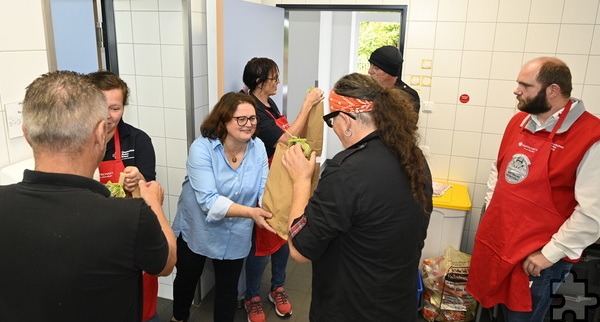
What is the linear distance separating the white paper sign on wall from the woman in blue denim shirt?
76 centimetres

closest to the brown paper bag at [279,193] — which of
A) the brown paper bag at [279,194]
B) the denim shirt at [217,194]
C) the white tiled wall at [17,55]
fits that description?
the brown paper bag at [279,194]

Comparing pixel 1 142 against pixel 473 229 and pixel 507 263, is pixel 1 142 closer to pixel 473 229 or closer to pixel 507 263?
pixel 507 263

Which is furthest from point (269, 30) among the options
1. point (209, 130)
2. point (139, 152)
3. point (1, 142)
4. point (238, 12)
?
point (1, 142)

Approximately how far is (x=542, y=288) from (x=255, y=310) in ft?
5.52

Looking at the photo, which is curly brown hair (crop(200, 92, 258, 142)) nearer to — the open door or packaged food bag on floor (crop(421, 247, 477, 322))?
the open door

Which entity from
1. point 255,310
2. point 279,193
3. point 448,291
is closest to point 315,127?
point 279,193

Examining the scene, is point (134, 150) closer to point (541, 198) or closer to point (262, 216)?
point (262, 216)

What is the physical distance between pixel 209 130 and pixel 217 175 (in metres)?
0.23

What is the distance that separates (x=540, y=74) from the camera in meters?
2.10

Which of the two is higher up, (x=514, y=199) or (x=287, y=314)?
(x=514, y=199)

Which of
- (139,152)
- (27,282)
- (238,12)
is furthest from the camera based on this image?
(238,12)

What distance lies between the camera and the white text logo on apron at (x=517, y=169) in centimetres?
210

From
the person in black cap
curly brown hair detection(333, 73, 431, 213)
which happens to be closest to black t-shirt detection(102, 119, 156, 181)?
curly brown hair detection(333, 73, 431, 213)

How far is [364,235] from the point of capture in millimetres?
1424
